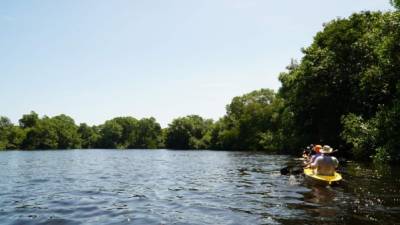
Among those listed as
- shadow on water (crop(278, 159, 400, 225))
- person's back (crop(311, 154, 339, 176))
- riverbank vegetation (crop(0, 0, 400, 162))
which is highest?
riverbank vegetation (crop(0, 0, 400, 162))

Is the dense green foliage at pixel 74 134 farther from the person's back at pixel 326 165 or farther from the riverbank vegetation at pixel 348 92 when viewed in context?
the person's back at pixel 326 165

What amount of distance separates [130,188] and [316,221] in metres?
11.6

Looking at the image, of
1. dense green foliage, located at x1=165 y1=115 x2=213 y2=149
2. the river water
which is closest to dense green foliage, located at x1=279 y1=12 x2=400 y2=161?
the river water

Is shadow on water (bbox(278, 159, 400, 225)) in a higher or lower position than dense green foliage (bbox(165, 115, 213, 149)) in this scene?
lower

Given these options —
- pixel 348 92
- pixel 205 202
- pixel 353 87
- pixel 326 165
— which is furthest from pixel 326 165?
pixel 348 92

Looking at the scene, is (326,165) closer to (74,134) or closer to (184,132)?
(184,132)

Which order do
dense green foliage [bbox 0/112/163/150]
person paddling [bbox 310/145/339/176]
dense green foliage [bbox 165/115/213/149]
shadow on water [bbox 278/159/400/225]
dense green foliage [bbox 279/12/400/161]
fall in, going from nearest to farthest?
shadow on water [bbox 278/159/400/225], person paddling [bbox 310/145/339/176], dense green foliage [bbox 279/12/400/161], dense green foliage [bbox 165/115/213/149], dense green foliage [bbox 0/112/163/150]

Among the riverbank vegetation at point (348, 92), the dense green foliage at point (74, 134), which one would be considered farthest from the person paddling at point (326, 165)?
the dense green foliage at point (74, 134)

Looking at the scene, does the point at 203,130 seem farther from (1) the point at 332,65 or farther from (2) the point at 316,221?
(2) the point at 316,221

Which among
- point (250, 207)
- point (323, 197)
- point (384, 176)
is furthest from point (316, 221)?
point (384, 176)

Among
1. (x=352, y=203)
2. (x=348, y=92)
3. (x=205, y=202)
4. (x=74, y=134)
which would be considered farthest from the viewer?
(x=74, y=134)

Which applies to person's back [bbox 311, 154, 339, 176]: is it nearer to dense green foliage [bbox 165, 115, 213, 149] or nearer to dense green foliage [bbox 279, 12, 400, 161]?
dense green foliage [bbox 279, 12, 400, 161]

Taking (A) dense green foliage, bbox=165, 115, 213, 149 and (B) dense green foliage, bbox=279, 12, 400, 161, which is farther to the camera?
(A) dense green foliage, bbox=165, 115, 213, 149

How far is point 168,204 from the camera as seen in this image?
16.2 meters
